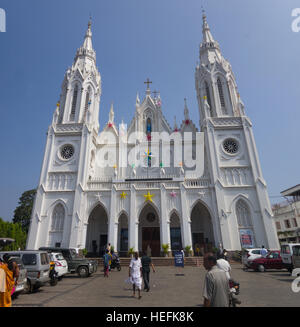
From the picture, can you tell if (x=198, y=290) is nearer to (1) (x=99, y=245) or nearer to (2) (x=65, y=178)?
(1) (x=99, y=245)

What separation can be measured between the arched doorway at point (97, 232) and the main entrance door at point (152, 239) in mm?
5068

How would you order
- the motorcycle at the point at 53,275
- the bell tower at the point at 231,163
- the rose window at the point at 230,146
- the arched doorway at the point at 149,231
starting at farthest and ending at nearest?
the rose window at the point at 230,146, the arched doorway at the point at 149,231, the bell tower at the point at 231,163, the motorcycle at the point at 53,275

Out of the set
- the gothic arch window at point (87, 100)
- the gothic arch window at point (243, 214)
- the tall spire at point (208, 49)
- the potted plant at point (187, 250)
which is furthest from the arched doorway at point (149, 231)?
the tall spire at point (208, 49)

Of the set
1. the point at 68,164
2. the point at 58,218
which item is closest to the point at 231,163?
the point at 68,164

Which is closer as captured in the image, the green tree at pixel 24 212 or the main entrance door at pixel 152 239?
the main entrance door at pixel 152 239

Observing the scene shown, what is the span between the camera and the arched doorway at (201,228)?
2438cm

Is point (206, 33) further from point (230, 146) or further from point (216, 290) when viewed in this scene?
point (216, 290)

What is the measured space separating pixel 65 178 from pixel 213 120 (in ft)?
69.2

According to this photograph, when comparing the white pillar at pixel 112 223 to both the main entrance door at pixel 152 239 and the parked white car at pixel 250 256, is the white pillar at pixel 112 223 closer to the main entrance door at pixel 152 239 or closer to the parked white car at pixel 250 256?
the main entrance door at pixel 152 239

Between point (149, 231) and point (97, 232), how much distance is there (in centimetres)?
689

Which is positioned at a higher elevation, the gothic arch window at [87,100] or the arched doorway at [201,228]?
the gothic arch window at [87,100]

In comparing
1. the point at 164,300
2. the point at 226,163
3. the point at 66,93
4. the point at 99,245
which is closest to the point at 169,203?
the point at 226,163

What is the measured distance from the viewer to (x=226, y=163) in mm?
25172

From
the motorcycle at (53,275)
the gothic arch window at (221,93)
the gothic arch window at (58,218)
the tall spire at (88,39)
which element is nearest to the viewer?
the motorcycle at (53,275)
